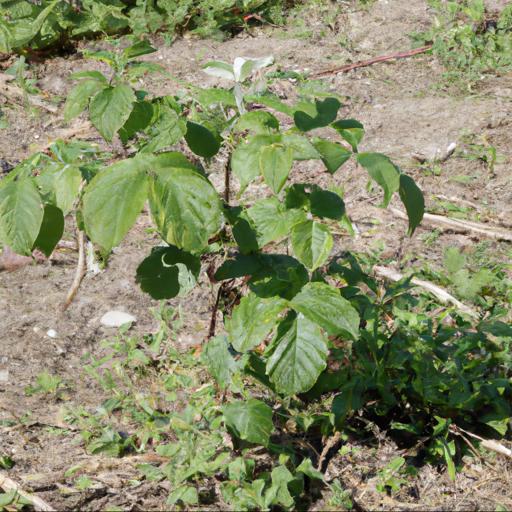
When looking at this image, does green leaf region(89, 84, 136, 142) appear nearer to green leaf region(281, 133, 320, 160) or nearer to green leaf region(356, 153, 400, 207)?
green leaf region(281, 133, 320, 160)

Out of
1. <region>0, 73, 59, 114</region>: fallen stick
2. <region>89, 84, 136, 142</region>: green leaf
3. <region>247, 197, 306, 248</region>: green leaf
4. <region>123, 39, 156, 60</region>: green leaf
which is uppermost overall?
<region>123, 39, 156, 60</region>: green leaf

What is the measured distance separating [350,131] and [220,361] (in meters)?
0.72

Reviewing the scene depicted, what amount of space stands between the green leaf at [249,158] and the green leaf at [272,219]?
16 cm

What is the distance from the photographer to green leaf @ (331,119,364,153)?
182 cm

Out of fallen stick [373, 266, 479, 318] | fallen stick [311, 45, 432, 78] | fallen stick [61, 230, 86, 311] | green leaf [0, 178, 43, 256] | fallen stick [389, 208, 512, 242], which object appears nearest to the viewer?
green leaf [0, 178, 43, 256]

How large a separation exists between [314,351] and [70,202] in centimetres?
63

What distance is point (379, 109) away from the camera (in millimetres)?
4375

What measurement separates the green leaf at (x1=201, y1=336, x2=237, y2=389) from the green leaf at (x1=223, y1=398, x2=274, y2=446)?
0.10 metres

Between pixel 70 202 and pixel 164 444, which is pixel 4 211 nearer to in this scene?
pixel 70 202

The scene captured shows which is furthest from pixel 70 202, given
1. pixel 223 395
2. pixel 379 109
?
pixel 379 109

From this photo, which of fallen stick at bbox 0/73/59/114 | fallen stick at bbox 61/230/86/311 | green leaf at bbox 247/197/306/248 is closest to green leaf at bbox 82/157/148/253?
green leaf at bbox 247/197/306/248

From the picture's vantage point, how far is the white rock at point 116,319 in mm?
2889

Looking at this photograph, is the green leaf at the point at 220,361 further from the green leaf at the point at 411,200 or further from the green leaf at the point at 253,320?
the green leaf at the point at 411,200

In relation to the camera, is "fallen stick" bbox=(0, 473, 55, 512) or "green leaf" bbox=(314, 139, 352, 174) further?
"fallen stick" bbox=(0, 473, 55, 512)
